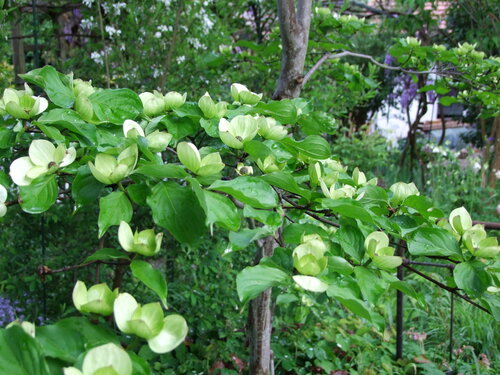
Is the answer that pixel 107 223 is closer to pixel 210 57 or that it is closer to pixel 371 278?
pixel 371 278

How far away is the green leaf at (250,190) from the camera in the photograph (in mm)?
557

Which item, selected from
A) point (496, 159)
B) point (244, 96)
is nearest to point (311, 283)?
point (244, 96)

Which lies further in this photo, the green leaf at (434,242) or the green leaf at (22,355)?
the green leaf at (434,242)

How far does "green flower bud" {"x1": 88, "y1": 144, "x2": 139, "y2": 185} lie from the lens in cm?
56

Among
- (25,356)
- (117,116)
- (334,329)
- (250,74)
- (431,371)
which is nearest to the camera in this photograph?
(25,356)

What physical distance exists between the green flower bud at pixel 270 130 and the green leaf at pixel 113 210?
275mm

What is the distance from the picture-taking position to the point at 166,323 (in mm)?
473

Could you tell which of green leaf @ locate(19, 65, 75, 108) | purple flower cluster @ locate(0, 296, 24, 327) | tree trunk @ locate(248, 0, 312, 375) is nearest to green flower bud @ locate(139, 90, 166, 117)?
green leaf @ locate(19, 65, 75, 108)

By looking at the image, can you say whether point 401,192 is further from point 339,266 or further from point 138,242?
point 138,242

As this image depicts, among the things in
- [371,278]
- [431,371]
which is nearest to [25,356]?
Result: [371,278]

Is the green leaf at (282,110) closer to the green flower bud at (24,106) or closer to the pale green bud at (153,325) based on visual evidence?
the green flower bud at (24,106)

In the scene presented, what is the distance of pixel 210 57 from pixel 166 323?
1.65m

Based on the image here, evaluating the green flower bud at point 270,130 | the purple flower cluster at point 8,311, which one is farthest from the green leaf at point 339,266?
the purple flower cluster at point 8,311

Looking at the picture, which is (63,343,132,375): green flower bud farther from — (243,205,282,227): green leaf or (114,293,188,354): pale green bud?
(243,205,282,227): green leaf
